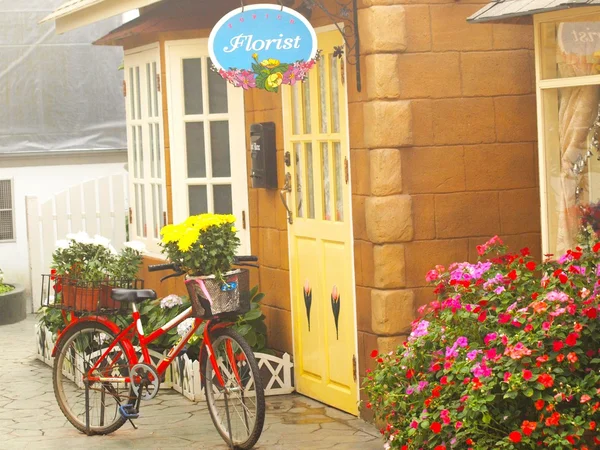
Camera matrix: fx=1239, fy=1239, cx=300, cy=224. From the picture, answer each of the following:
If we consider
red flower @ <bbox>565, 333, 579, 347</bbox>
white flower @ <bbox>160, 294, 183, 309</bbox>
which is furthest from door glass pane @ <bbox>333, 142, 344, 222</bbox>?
red flower @ <bbox>565, 333, 579, 347</bbox>

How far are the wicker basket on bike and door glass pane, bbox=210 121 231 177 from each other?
8.79 ft

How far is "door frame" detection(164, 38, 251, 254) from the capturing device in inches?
375

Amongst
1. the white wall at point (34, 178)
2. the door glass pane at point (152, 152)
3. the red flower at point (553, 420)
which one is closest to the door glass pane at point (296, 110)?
the door glass pane at point (152, 152)

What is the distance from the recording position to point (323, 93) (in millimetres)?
8289

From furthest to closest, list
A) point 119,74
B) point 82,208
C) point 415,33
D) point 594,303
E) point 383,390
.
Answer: point 119,74, point 82,208, point 415,33, point 383,390, point 594,303

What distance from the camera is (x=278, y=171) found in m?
8.88

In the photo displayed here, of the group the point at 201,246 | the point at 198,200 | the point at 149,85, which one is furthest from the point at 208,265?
the point at 149,85

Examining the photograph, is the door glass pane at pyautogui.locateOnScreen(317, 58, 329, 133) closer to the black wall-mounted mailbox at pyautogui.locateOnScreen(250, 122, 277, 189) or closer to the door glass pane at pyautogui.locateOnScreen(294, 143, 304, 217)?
the door glass pane at pyautogui.locateOnScreen(294, 143, 304, 217)

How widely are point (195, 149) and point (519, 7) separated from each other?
4.22m

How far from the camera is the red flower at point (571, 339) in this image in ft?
17.6

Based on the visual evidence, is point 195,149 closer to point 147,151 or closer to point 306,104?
point 147,151

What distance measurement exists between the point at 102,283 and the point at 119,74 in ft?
34.5

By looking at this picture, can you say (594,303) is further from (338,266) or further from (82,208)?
(82,208)

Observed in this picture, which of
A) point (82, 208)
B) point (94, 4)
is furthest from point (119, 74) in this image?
point (94, 4)
